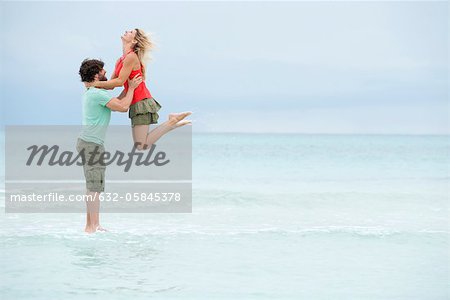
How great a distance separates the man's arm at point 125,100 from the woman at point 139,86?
41 mm

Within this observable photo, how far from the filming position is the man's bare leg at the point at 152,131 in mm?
4977

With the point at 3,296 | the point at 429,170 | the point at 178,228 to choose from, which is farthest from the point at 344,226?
the point at 429,170

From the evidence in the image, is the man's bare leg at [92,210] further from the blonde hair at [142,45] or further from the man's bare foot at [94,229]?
the blonde hair at [142,45]

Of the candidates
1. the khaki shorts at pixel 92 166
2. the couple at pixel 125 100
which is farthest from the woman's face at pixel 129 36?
the khaki shorts at pixel 92 166

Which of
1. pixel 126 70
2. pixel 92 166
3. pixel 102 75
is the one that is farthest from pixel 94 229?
pixel 126 70

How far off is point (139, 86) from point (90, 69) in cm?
37

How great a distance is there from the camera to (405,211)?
8547mm

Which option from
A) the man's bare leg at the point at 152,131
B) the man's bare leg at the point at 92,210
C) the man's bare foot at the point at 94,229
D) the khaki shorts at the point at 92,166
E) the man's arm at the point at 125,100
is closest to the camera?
the man's arm at the point at 125,100

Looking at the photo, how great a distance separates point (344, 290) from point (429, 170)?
41.9ft

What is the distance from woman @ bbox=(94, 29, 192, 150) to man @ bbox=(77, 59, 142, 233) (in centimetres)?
6

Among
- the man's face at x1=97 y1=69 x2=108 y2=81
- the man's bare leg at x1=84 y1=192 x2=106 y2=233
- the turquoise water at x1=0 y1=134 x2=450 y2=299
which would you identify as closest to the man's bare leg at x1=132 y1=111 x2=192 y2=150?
the man's face at x1=97 y1=69 x2=108 y2=81

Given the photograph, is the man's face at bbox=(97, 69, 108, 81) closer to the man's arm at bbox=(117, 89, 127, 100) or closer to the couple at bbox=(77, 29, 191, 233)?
the couple at bbox=(77, 29, 191, 233)

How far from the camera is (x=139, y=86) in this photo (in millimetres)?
4988

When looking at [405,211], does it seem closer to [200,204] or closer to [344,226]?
[344,226]
